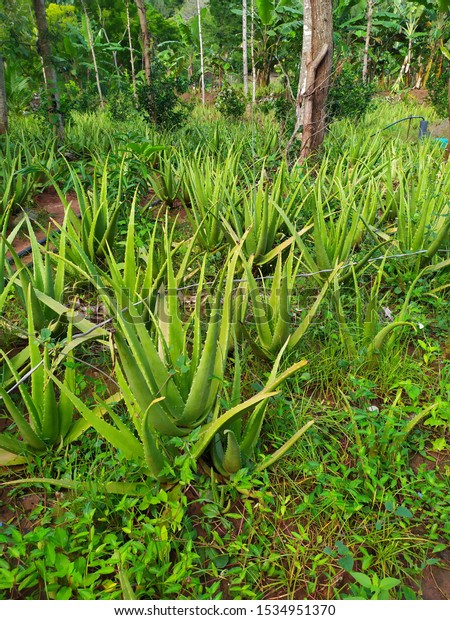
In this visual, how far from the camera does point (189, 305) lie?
200 cm

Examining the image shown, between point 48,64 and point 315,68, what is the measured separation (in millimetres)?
3054

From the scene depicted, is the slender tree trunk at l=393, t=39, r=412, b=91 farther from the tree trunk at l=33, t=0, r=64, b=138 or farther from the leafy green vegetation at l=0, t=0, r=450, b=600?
the leafy green vegetation at l=0, t=0, r=450, b=600

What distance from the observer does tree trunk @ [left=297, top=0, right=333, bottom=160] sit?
329 centimetres

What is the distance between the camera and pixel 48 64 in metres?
→ 4.70

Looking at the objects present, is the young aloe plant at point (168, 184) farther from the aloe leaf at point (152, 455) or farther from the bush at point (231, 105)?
the bush at point (231, 105)

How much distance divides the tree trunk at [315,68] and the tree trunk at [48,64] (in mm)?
2687

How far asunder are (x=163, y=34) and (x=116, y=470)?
18.7 metres

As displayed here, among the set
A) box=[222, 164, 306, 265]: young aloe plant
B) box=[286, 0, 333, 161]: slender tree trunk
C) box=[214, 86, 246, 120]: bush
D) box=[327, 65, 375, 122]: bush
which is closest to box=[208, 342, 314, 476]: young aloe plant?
box=[222, 164, 306, 265]: young aloe plant

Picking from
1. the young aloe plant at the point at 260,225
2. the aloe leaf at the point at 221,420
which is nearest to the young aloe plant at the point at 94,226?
the young aloe plant at the point at 260,225

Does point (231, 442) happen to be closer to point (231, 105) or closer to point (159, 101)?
point (159, 101)

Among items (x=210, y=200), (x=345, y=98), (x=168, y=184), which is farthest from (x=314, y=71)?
(x=345, y=98)

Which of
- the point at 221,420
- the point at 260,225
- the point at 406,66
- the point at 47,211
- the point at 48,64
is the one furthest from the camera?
the point at 406,66

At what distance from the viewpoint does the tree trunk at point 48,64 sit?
4.47 meters

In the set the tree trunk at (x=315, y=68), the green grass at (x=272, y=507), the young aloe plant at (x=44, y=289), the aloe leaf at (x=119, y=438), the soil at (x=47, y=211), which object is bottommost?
the green grass at (x=272, y=507)
